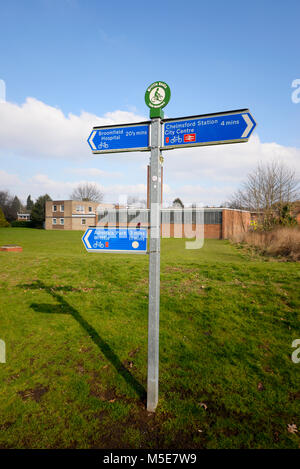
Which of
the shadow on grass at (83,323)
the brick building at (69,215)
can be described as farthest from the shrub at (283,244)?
the brick building at (69,215)

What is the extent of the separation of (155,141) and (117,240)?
1.24m

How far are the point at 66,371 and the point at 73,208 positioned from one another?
61629mm

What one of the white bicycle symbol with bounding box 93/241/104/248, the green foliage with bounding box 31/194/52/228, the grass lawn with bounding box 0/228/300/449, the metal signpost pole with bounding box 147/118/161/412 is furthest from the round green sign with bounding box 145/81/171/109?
the green foliage with bounding box 31/194/52/228

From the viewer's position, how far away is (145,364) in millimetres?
4051

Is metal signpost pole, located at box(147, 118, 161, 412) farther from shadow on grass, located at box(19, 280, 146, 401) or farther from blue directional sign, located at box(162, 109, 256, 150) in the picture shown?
shadow on grass, located at box(19, 280, 146, 401)

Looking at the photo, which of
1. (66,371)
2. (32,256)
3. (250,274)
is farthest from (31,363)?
(32,256)

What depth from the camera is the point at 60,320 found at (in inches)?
217

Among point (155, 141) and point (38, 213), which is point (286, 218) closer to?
point (155, 141)

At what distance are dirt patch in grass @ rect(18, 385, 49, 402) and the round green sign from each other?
3915mm

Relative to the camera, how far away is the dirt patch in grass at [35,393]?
337 cm

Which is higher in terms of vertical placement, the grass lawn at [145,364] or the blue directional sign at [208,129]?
the blue directional sign at [208,129]

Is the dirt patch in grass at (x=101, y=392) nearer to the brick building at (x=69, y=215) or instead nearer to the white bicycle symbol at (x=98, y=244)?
the white bicycle symbol at (x=98, y=244)

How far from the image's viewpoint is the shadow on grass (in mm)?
3649

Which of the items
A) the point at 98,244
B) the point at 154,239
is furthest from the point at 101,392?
the point at 154,239
